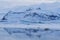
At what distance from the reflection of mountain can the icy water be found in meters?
0.12

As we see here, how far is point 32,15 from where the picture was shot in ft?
5.55

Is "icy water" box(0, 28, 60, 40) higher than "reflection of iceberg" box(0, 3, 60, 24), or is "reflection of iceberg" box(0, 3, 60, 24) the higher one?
"reflection of iceberg" box(0, 3, 60, 24)

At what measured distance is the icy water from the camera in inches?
66.6

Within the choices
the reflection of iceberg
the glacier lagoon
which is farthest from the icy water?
the reflection of iceberg

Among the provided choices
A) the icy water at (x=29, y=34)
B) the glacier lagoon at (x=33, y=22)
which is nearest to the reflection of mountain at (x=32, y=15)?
the glacier lagoon at (x=33, y=22)

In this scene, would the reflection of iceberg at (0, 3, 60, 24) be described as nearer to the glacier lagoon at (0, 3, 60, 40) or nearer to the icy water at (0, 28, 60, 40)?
the glacier lagoon at (0, 3, 60, 40)

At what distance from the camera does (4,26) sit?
68.1 inches

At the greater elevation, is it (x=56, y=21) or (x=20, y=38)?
(x=56, y=21)

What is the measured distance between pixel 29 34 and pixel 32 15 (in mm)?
244

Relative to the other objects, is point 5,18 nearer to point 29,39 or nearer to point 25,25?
point 25,25

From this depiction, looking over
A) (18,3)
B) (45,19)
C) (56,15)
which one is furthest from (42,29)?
(18,3)

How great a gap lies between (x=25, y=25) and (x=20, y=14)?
0.15 metres

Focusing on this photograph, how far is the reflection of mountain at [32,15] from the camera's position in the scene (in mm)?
1685

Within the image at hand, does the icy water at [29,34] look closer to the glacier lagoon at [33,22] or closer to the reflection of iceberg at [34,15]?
the glacier lagoon at [33,22]
